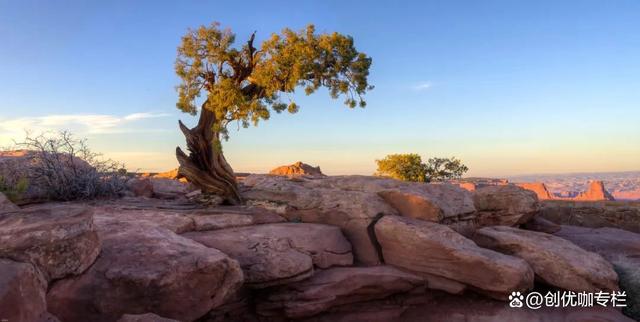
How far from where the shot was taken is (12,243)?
591 centimetres

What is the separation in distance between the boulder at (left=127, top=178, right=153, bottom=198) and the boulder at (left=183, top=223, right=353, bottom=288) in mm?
7429

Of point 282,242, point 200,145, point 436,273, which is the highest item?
point 200,145

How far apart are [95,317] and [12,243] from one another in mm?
1761

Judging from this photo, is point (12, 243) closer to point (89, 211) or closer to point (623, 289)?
point (89, 211)

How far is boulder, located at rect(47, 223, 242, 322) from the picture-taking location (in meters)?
6.74

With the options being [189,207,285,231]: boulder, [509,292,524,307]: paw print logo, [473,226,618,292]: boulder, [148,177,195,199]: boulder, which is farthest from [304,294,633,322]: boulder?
[148,177,195,199]: boulder

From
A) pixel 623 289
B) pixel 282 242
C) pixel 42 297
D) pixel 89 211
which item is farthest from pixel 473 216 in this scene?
pixel 42 297

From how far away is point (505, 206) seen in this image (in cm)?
1770

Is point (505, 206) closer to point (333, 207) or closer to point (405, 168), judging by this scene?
point (333, 207)

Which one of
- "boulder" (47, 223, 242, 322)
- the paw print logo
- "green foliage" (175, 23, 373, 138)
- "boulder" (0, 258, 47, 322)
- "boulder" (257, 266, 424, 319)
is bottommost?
the paw print logo

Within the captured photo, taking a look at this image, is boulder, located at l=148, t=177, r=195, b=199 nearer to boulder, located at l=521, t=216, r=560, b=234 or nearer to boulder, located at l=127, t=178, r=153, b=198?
boulder, located at l=127, t=178, r=153, b=198

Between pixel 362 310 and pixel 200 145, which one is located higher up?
pixel 200 145

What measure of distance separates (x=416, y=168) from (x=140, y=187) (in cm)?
2841

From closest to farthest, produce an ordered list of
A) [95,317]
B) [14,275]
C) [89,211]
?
[14,275] < [95,317] < [89,211]
